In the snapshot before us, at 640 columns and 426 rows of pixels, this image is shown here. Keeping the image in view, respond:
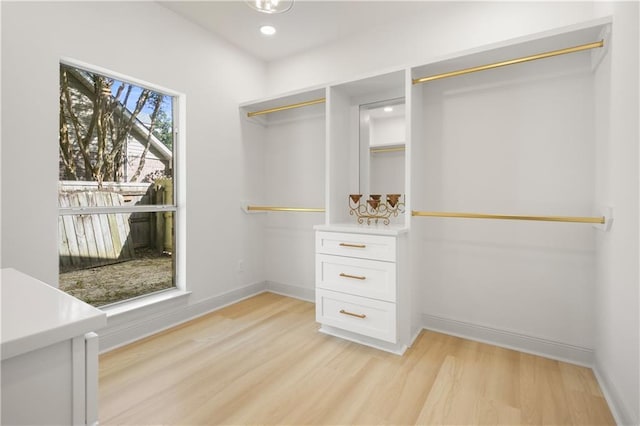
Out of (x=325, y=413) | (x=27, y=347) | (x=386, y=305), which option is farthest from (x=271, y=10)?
(x=325, y=413)

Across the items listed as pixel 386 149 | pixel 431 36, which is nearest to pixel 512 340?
pixel 386 149

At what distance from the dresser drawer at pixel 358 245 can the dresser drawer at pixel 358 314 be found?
1.02 feet

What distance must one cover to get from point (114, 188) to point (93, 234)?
0.36m

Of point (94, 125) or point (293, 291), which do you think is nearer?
point (94, 125)

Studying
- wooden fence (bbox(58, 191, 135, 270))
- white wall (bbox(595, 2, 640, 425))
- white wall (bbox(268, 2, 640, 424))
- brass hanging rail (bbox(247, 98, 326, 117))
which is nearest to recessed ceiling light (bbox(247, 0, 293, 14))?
brass hanging rail (bbox(247, 98, 326, 117))

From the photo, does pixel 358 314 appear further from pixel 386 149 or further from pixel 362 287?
pixel 386 149

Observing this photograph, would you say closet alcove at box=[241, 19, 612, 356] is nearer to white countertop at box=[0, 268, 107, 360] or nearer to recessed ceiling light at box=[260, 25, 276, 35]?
recessed ceiling light at box=[260, 25, 276, 35]

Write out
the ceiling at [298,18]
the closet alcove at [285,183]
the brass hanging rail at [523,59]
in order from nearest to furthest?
the brass hanging rail at [523,59] < the ceiling at [298,18] < the closet alcove at [285,183]

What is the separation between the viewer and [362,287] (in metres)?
2.31

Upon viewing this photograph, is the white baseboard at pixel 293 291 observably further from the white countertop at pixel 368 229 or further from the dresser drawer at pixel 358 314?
the white countertop at pixel 368 229

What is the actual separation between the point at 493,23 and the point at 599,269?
1845 millimetres

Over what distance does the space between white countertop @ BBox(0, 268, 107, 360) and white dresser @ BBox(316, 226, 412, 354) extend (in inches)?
68.9

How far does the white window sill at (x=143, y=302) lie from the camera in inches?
91.1

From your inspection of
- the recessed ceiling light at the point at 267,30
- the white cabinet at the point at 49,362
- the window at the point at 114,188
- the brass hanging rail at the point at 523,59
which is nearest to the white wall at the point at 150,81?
the window at the point at 114,188
